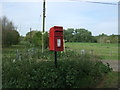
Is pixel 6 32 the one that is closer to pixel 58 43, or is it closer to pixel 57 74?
pixel 58 43

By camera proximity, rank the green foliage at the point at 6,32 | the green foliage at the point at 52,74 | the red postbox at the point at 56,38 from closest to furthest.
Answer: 1. the green foliage at the point at 52,74
2. the green foliage at the point at 6,32
3. the red postbox at the point at 56,38

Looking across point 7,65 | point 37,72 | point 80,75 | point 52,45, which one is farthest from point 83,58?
point 7,65

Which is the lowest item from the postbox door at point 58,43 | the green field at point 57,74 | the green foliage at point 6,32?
the green field at point 57,74

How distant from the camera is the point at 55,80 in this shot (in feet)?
9.05

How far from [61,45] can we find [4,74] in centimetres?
117

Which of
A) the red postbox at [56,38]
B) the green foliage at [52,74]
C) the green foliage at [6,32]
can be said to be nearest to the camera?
the green foliage at [52,74]

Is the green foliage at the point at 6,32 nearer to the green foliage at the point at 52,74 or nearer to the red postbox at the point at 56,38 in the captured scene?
the green foliage at the point at 52,74

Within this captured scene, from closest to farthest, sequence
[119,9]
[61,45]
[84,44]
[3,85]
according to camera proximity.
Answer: [3,85], [61,45], [119,9], [84,44]

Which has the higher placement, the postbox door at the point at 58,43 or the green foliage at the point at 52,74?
the postbox door at the point at 58,43

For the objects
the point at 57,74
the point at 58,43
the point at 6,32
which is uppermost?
the point at 6,32

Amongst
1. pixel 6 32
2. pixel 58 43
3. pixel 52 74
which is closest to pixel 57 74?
pixel 52 74

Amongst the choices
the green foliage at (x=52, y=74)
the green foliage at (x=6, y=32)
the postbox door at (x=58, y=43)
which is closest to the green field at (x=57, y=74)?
the green foliage at (x=52, y=74)

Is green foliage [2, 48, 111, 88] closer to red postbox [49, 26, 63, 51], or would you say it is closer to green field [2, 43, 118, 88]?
green field [2, 43, 118, 88]

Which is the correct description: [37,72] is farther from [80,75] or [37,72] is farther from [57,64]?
[80,75]
